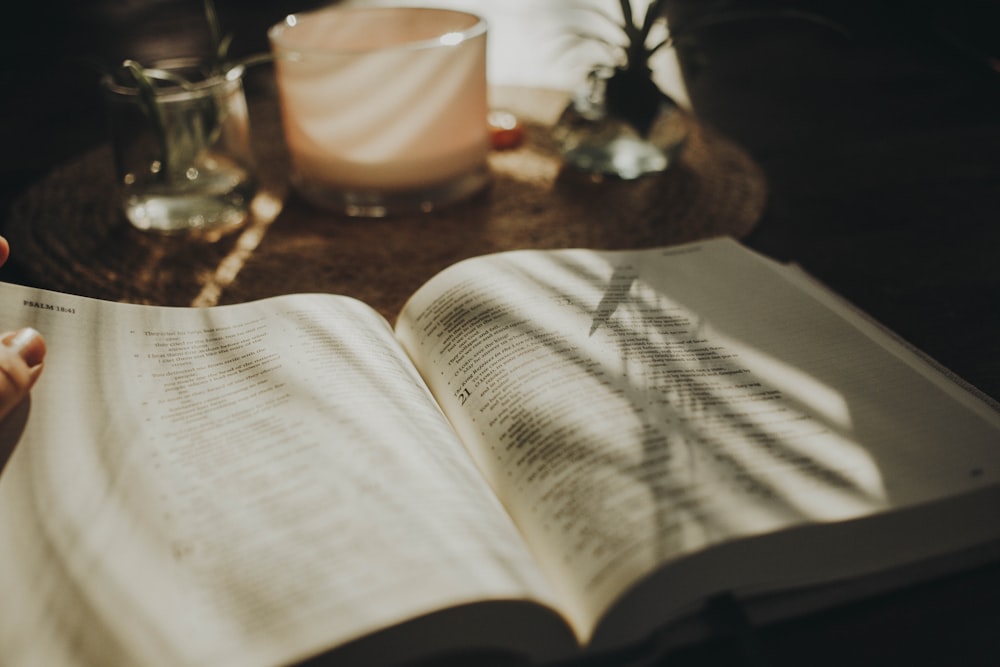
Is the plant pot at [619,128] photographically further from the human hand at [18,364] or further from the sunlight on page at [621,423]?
the human hand at [18,364]

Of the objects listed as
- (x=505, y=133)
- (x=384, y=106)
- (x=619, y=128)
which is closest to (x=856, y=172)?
(x=619, y=128)

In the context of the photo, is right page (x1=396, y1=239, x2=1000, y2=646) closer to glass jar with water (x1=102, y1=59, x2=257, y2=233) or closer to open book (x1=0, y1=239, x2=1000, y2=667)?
open book (x1=0, y1=239, x2=1000, y2=667)

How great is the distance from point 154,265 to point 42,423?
32 cm

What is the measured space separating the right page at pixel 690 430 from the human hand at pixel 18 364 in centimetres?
25

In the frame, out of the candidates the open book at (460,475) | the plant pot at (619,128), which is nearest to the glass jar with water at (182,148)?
the open book at (460,475)

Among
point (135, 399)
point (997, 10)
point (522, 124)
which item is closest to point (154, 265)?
point (135, 399)

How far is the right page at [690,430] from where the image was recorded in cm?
40

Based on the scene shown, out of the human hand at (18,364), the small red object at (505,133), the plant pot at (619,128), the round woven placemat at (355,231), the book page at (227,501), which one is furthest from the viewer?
the small red object at (505,133)

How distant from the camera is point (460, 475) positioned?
17.8 inches

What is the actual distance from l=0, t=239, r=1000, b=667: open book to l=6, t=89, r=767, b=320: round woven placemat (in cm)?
14

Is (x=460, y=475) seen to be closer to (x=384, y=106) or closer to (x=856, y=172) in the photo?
(x=384, y=106)

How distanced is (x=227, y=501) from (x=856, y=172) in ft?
2.74

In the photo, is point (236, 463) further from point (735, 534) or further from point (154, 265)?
point (154, 265)

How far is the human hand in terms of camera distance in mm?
465
